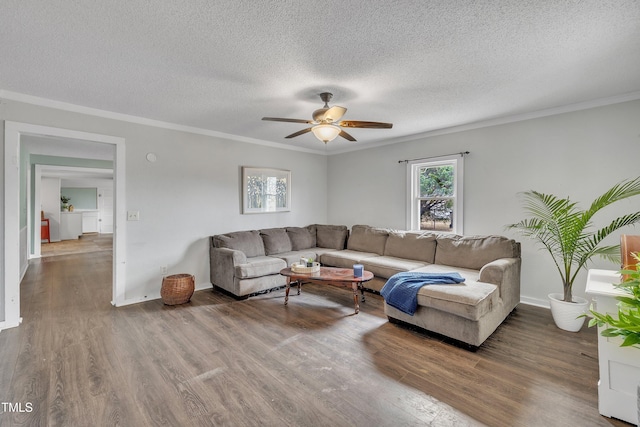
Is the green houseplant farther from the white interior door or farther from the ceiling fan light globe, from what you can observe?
the white interior door

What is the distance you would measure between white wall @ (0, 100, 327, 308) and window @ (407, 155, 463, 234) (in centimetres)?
258

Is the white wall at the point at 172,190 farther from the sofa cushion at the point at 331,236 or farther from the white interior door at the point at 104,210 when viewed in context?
the white interior door at the point at 104,210

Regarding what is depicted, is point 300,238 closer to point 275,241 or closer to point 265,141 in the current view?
point 275,241

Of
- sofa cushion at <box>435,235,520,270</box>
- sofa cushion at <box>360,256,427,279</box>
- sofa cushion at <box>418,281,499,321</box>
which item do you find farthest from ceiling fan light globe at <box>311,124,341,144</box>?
sofa cushion at <box>435,235,520,270</box>

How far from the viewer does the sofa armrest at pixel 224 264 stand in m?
3.95

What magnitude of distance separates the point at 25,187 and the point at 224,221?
435 centimetres

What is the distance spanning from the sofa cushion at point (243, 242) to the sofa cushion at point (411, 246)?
2.08m

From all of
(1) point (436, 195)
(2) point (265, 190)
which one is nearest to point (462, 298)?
(1) point (436, 195)

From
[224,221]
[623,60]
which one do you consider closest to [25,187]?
[224,221]

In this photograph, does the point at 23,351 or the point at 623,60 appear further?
the point at 23,351

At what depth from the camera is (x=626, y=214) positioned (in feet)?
9.97

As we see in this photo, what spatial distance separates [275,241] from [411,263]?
2235 mm

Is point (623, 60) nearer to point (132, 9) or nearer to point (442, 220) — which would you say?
point (442, 220)

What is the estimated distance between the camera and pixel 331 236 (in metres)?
5.38
